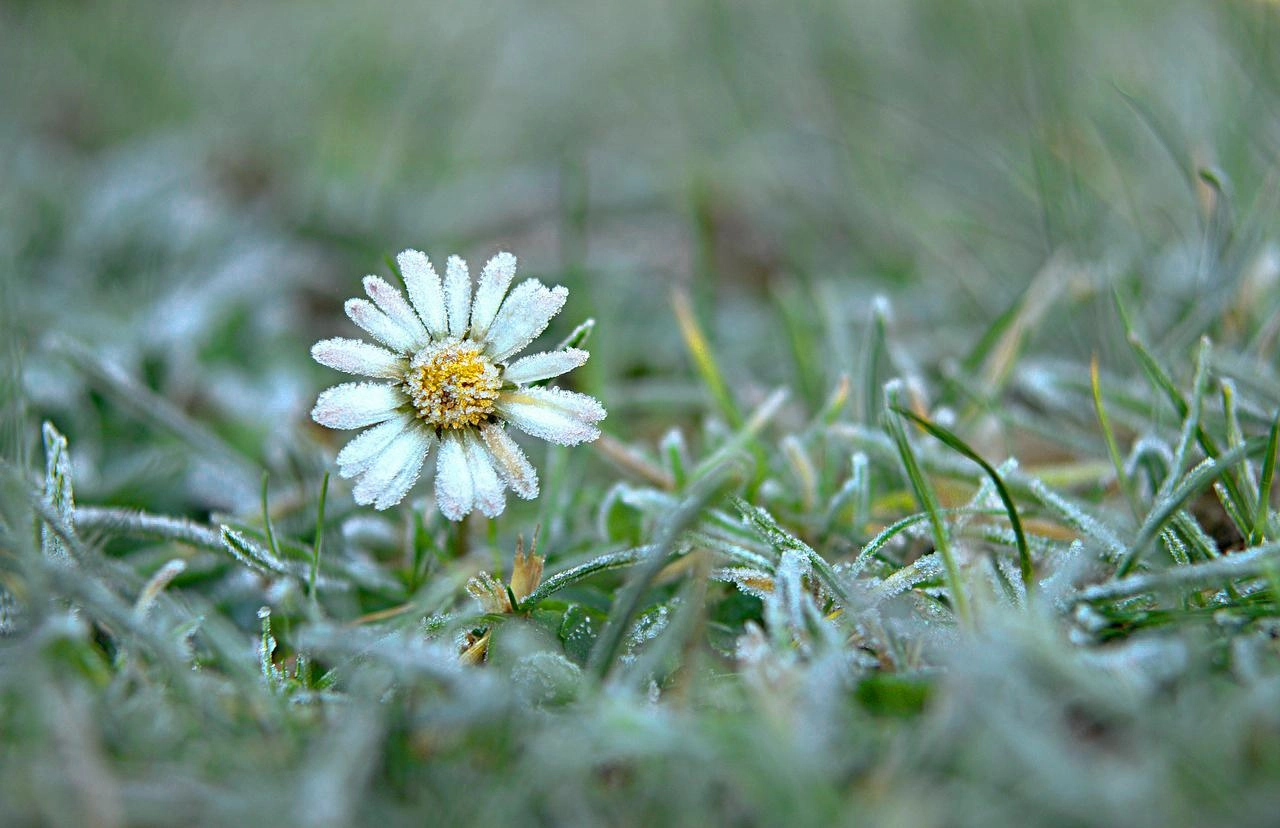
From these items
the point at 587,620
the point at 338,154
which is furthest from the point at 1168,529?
the point at 338,154

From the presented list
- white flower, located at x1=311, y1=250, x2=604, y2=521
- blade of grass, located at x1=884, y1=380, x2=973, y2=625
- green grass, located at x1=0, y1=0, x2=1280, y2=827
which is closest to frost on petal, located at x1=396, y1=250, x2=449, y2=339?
white flower, located at x1=311, y1=250, x2=604, y2=521

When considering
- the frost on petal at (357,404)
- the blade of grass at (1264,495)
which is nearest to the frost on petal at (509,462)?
the frost on petal at (357,404)

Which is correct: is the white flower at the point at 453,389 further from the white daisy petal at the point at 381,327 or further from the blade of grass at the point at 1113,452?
the blade of grass at the point at 1113,452

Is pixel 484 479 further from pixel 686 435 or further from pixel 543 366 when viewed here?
pixel 686 435

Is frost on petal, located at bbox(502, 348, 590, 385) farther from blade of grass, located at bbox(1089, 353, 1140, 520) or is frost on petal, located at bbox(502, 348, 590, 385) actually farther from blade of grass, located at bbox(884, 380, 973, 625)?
blade of grass, located at bbox(1089, 353, 1140, 520)

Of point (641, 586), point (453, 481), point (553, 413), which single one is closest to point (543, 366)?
point (553, 413)

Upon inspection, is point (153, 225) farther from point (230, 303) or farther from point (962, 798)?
point (962, 798)
